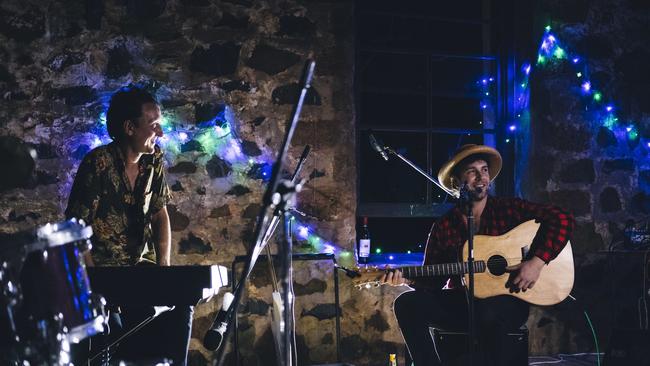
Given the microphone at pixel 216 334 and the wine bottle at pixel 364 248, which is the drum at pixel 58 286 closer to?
the microphone at pixel 216 334

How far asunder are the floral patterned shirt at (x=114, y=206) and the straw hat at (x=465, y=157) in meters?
1.91

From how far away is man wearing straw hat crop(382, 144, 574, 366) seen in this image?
323 centimetres

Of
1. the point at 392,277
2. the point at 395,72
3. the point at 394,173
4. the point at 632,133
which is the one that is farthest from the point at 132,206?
the point at 632,133

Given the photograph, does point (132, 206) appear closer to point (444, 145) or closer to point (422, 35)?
point (444, 145)

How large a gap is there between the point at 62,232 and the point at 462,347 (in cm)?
243

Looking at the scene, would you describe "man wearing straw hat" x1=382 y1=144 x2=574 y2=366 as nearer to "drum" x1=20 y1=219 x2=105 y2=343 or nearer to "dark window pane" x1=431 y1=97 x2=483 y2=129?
"dark window pane" x1=431 y1=97 x2=483 y2=129

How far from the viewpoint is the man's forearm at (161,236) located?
297 cm

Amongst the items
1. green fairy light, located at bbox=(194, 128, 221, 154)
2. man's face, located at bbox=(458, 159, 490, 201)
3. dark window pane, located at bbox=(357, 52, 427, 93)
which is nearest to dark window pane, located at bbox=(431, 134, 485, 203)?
dark window pane, located at bbox=(357, 52, 427, 93)

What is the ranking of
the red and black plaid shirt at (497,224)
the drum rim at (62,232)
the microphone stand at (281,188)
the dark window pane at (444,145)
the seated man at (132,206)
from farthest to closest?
the dark window pane at (444,145) → the red and black plaid shirt at (497,224) → the seated man at (132,206) → the drum rim at (62,232) → the microphone stand at (281,188)

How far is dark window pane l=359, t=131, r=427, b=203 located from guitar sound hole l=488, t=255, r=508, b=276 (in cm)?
136

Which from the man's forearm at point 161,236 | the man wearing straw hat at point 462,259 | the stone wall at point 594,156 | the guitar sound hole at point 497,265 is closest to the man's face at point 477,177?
the man wearing straw hat at point 462,259

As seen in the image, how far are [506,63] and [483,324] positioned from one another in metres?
2.49

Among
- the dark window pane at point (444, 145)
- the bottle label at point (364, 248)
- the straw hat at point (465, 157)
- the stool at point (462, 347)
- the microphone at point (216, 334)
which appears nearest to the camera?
the microphone at point (216, 334)

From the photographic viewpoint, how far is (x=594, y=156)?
4.64 metres
